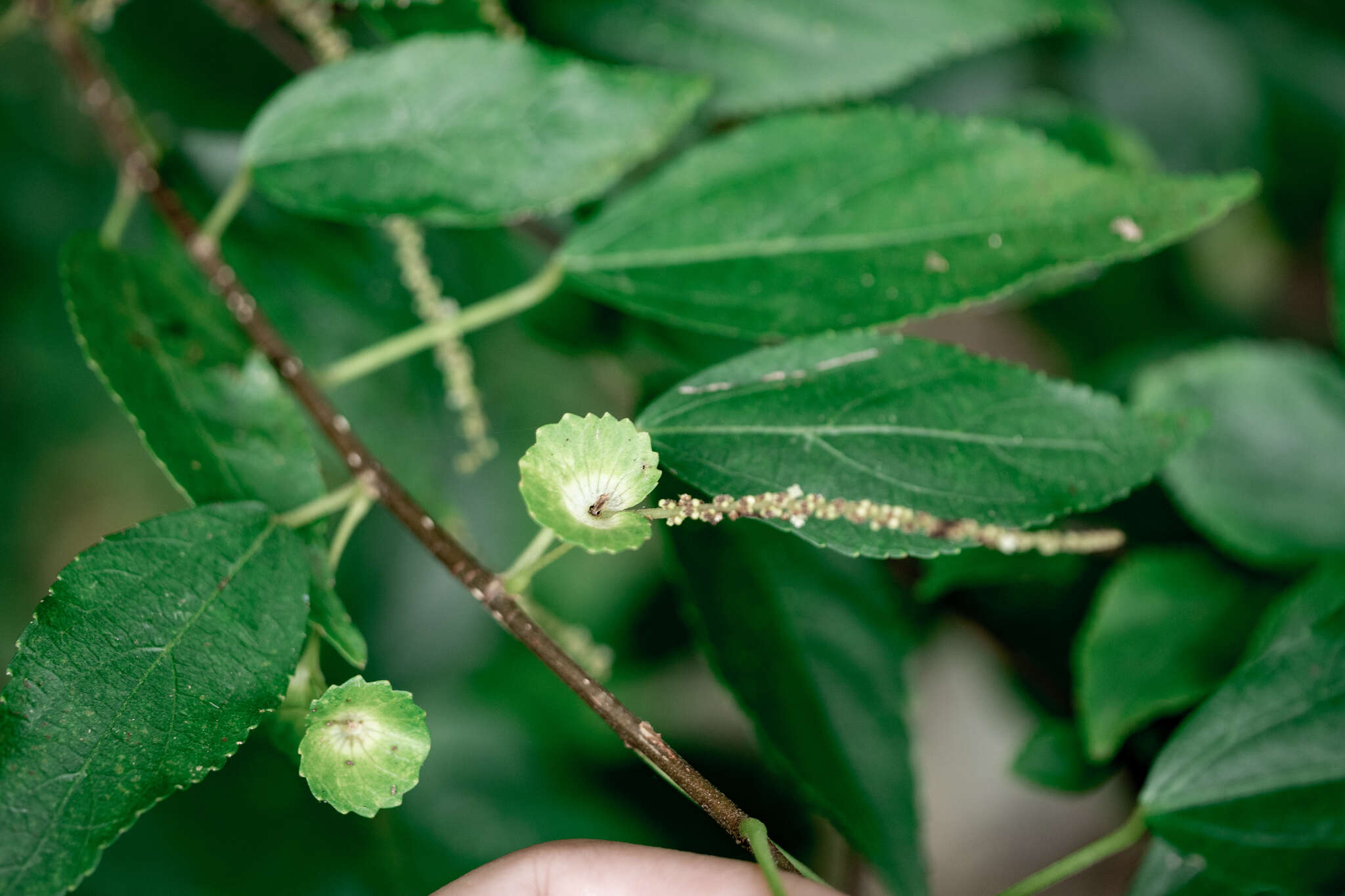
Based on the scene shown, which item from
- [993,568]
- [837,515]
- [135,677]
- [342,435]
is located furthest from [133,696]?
[993,568]

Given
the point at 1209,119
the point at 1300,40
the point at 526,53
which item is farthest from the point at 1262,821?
the point at 1300,40

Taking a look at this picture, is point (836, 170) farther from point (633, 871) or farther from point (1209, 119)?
point (1209, 119)

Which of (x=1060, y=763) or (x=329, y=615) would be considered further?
(x=1060, y=763)

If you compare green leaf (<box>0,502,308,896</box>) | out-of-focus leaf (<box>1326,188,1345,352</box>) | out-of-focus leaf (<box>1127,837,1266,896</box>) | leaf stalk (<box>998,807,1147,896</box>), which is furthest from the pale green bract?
out-of-focus leaf (<box>1326,188,1345,352</box>)

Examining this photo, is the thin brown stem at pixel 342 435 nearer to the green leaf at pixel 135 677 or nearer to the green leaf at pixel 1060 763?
the green leaf at pixel 135 677

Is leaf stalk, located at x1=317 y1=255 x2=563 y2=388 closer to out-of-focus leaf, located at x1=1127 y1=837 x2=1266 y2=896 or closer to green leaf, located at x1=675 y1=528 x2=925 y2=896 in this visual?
green leaf, located at x1=675 y1=528 x2=925 y2=896

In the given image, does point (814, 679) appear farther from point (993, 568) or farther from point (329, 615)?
point (329, 615)
